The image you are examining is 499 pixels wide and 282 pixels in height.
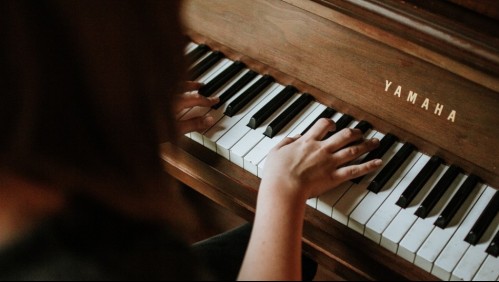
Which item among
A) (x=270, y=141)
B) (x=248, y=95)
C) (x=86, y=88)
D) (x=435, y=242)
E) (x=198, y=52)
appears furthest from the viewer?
(x=198, y=52)

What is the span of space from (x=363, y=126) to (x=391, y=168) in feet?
0.49

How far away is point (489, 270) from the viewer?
3.67 ft

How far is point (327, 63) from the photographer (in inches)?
54.8

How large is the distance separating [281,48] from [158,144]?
0.69 m

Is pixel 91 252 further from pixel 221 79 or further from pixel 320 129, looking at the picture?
pixel 221 79

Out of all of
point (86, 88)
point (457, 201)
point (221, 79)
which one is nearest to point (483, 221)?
point (457, 201)

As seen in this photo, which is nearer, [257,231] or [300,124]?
[257,231]

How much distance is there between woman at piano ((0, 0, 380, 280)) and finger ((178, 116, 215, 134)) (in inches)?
17.3

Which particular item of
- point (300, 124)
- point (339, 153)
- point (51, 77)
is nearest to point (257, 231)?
point (339, 153)

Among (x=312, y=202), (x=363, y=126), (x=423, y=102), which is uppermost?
(x=423, y=102)

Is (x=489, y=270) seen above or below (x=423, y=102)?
below

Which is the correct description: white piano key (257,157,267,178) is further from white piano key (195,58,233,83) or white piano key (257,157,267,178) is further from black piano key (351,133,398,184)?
white piano key (195,58,233,83)

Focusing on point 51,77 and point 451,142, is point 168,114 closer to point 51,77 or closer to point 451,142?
point 51,77

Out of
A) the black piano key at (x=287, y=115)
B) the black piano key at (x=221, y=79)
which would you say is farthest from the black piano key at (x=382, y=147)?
the black piano key at (x=221, y=79)
